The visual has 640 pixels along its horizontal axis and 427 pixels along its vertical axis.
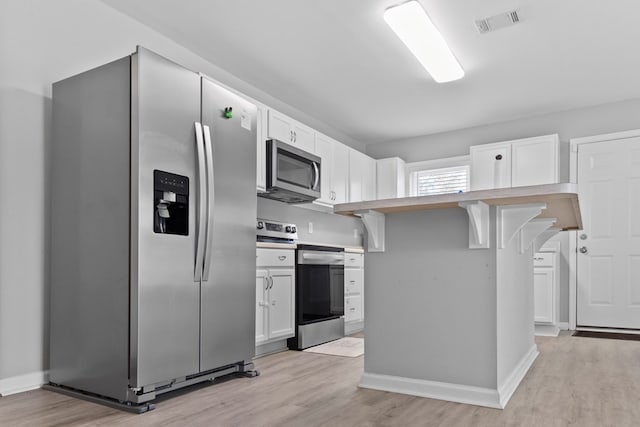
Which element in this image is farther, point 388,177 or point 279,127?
point 388,177

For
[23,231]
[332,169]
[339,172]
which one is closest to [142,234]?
[23,231]

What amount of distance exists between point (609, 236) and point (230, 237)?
4.41 meters

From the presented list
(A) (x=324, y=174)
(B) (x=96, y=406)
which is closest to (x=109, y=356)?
(B) (x=96, y=406)

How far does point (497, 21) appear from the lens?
131 inches

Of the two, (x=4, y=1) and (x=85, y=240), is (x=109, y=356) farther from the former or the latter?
(x=4, y=1)

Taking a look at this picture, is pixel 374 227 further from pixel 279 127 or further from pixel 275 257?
pixel 279 127

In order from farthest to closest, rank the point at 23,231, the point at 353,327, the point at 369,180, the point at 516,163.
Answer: the point at 369,180 → the point at 516,163 → the point at 353,327 → the point at 23,231

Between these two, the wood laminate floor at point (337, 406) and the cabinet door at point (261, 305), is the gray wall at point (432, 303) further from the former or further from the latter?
the cabinet door at point (261, 305)

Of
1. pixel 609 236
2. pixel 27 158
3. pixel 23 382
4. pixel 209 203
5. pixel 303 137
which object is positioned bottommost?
pixel 23 382

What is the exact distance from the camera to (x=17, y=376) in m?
2.47

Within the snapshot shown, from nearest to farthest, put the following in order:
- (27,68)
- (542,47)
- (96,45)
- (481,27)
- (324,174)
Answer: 1. (27,68)
2. (96,45)
3. (481,27)
4. (542,47)
5. (324,174)

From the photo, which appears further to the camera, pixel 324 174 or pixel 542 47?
pixel 324 174

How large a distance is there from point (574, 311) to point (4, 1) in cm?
586

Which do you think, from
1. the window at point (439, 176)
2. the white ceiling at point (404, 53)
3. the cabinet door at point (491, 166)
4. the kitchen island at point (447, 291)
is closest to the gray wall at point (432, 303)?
the kitchen island at point (447, 291)
